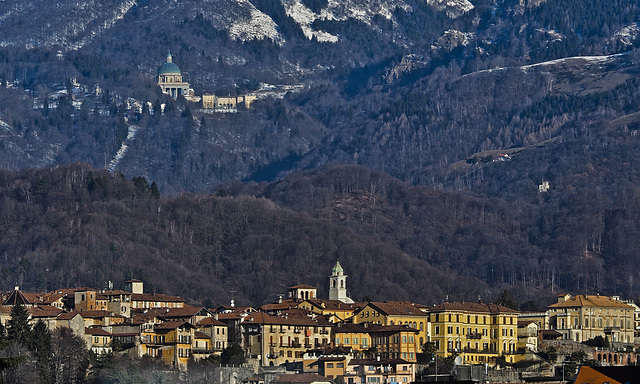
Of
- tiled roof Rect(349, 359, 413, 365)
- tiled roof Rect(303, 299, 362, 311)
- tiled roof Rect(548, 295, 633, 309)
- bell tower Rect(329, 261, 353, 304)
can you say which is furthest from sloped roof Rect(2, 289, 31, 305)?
tiled roof Rect(548, 295, 633, 309)

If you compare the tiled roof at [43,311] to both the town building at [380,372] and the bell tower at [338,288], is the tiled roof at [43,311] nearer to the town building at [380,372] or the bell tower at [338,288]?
the town building at [380,372]

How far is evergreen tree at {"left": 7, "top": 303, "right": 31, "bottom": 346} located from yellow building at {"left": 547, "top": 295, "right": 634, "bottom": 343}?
44822mm

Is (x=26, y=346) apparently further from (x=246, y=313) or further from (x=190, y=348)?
(x=246, y=313)

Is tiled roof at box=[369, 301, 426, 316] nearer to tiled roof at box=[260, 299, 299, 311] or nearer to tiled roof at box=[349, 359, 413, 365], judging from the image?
tiled roof at box=[260, 299, 299, 311]

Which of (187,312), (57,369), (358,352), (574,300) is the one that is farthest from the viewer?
(574,300)

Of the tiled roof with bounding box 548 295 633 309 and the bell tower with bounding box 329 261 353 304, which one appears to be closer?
the tiled roof with bounding box 548 295 633 309

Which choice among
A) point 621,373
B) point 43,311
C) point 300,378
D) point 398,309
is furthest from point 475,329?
point 621,373

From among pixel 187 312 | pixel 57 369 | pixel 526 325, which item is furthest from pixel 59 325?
pixel 526 325

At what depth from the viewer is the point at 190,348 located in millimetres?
146250

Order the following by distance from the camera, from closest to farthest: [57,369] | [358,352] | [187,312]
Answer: [57,369] → [358,352] → [187,312]

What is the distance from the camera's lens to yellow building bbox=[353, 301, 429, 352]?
15338 cm

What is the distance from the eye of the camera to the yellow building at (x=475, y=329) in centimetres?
15100

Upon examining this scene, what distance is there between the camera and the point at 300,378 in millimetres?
128500

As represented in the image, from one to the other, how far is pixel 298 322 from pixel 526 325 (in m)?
17.9
